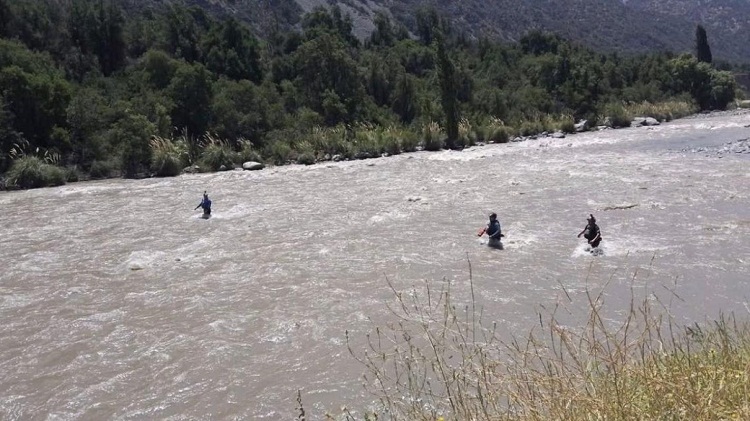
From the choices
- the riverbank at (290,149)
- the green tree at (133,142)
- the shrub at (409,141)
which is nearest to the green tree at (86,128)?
the green tree at (133,142)

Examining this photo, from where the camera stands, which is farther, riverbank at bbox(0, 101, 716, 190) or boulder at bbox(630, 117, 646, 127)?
boulder at bbox(630, 117, 646, 127)

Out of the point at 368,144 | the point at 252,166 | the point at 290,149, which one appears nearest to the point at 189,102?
the point at 290,149

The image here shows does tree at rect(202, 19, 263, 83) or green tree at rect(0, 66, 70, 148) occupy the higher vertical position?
tree at rect(202, 19, 263, 83)

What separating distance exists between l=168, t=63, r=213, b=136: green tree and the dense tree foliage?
7cm

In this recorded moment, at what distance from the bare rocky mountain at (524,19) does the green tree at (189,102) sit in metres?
46.7

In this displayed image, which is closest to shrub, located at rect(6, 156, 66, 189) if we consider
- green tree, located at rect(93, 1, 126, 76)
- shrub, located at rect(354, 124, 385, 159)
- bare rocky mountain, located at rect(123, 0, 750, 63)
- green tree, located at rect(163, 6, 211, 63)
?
shrub, located at rect(354, 124, 385, 159)

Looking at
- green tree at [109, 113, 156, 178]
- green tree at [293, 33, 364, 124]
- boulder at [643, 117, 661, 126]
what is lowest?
boulder at [643, 117, 661, 126]

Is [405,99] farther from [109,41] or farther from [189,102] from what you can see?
[109,41]

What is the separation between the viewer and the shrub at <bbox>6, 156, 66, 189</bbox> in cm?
2538

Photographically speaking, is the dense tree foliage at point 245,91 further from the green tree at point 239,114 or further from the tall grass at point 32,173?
the tall grass at point 32,173

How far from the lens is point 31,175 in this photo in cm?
2558

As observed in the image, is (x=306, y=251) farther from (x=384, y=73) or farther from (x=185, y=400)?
(x=384, y=73)

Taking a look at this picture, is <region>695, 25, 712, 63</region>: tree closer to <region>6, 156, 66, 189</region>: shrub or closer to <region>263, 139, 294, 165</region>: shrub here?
<region>263, 139, 294, 165</region>: shrub

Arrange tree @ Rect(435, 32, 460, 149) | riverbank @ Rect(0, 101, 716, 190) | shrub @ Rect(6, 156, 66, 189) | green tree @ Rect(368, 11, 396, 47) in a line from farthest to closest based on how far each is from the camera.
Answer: green tree @ Rect(368, 11, 396, 47), tree @ Rect(435, 32, 460, 149), riverbank @ Rect(0, 101, 716, 190), shrub @ Rect(6, 156, 66, 189)
